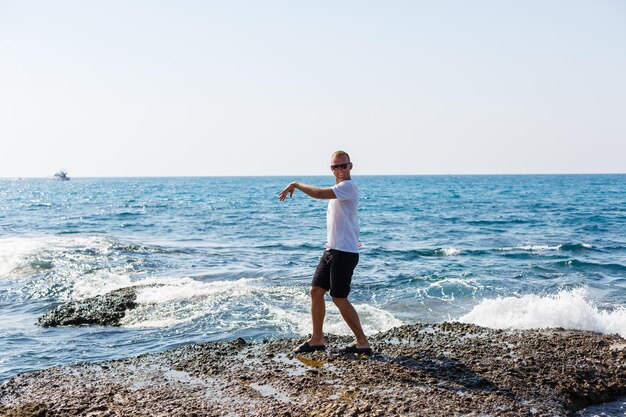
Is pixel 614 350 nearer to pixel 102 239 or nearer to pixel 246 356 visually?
pixel 246 356

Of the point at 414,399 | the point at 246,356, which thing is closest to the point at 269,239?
the point at 246,356

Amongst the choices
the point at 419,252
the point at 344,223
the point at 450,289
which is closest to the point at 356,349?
the point at 344,223

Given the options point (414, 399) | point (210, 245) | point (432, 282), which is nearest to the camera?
point (414, 399)

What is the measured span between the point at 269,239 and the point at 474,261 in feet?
33.9

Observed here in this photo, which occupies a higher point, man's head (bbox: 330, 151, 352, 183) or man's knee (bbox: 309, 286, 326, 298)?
man's head (bbox: 330, 151, 352, 183)

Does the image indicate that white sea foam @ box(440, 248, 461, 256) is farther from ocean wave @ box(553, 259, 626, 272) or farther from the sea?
ocean wave @ box(553, 259, 626, 272)

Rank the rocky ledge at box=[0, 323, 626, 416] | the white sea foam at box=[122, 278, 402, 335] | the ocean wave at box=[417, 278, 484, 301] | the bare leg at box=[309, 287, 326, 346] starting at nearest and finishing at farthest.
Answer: the rocky ledge at box=[0, 323, 626, 416], the bare leg at box=[309, 287, 326, 346], the white sea foam at box=[122, 278, 402, 335], the ocean wave at box=[417, 278, 484, 301]

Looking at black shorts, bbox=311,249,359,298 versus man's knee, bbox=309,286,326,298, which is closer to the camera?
black shorts, bbox=311,249,359,298

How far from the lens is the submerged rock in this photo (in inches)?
416

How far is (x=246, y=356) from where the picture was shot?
770 centimetres

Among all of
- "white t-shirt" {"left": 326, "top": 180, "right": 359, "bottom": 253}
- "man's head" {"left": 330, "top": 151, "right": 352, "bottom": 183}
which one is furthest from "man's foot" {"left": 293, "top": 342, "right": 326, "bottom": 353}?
"man's head" {"left": 330, "top": 151, "right": 352, "bottom": 183}

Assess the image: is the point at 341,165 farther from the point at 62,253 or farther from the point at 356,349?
the point at 62,253

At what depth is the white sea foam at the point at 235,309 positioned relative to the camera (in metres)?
10.2

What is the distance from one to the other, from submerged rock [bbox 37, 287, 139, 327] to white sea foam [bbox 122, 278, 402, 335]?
0.72ft
